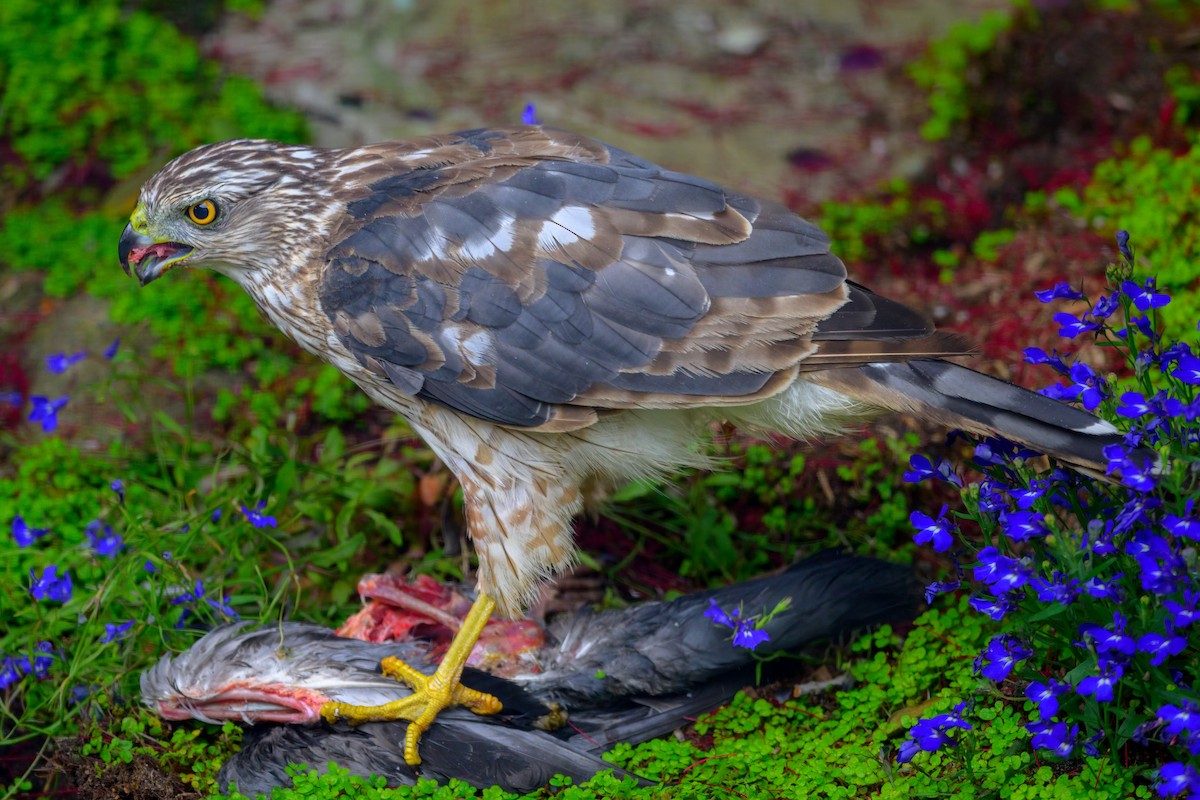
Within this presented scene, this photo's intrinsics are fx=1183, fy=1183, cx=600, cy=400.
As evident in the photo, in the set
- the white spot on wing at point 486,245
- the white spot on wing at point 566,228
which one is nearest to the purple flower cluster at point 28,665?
the white spot on wing at point 486,245

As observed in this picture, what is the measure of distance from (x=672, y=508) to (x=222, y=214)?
2085 mm

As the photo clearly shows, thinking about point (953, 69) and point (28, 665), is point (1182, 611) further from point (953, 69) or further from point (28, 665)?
point (953, 69)

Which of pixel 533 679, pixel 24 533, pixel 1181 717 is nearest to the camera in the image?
pixel 1181 717

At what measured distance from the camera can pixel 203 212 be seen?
4.05 m

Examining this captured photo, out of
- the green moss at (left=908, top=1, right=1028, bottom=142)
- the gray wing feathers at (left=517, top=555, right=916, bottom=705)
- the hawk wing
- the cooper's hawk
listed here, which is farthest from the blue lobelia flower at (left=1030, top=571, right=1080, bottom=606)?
the green moss at (left=908, top=1, right=1028, bottom=142)

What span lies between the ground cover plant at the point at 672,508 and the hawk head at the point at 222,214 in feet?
2.55

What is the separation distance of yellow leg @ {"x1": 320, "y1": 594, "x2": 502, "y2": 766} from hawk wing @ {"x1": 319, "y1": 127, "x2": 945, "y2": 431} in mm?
743

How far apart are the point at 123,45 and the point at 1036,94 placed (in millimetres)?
5528

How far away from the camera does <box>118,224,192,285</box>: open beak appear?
4.10 m

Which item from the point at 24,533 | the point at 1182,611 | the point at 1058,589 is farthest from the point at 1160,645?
the point at 24,533

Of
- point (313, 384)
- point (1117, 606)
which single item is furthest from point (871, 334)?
point (313, 384)

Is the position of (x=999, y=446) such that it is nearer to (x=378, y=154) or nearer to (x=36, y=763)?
(x=378, y=154)

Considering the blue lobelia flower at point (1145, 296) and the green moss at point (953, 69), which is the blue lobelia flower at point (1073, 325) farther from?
the green moss at point (953, 69)

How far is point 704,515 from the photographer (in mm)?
4742
